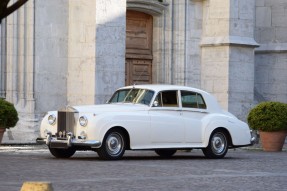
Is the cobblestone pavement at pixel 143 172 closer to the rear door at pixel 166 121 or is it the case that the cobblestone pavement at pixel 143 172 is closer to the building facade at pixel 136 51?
the rear door at pixel 166 121

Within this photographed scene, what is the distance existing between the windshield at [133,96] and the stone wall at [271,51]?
10325 mm

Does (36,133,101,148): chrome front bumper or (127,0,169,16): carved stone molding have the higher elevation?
(127,0,169,16): carved stone molding

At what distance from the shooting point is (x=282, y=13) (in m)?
29.0

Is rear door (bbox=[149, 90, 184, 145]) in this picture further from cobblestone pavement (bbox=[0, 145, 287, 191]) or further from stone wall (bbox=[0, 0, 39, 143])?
stone wall (bbox=[0, 0, 39, 143])

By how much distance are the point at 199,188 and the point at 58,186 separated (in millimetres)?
1891

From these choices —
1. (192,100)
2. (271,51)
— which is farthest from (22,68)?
(271,51)

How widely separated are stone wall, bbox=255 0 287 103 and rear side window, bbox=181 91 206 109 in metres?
9.33

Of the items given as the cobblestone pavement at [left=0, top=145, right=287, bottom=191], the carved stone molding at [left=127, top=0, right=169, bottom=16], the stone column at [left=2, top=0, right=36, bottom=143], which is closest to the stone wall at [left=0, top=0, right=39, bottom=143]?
the stone column at [left=2, top=0, right=36, bottom=143]

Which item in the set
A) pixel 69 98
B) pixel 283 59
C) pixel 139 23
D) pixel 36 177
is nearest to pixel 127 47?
pixel 139 23

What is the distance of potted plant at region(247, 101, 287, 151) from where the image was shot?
22.7 meters

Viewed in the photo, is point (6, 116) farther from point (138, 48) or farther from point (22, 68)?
point (138, 48)

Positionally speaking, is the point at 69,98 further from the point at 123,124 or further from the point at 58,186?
the point at 58,186

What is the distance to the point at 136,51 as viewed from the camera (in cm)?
2698

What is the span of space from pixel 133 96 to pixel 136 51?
8.00m
